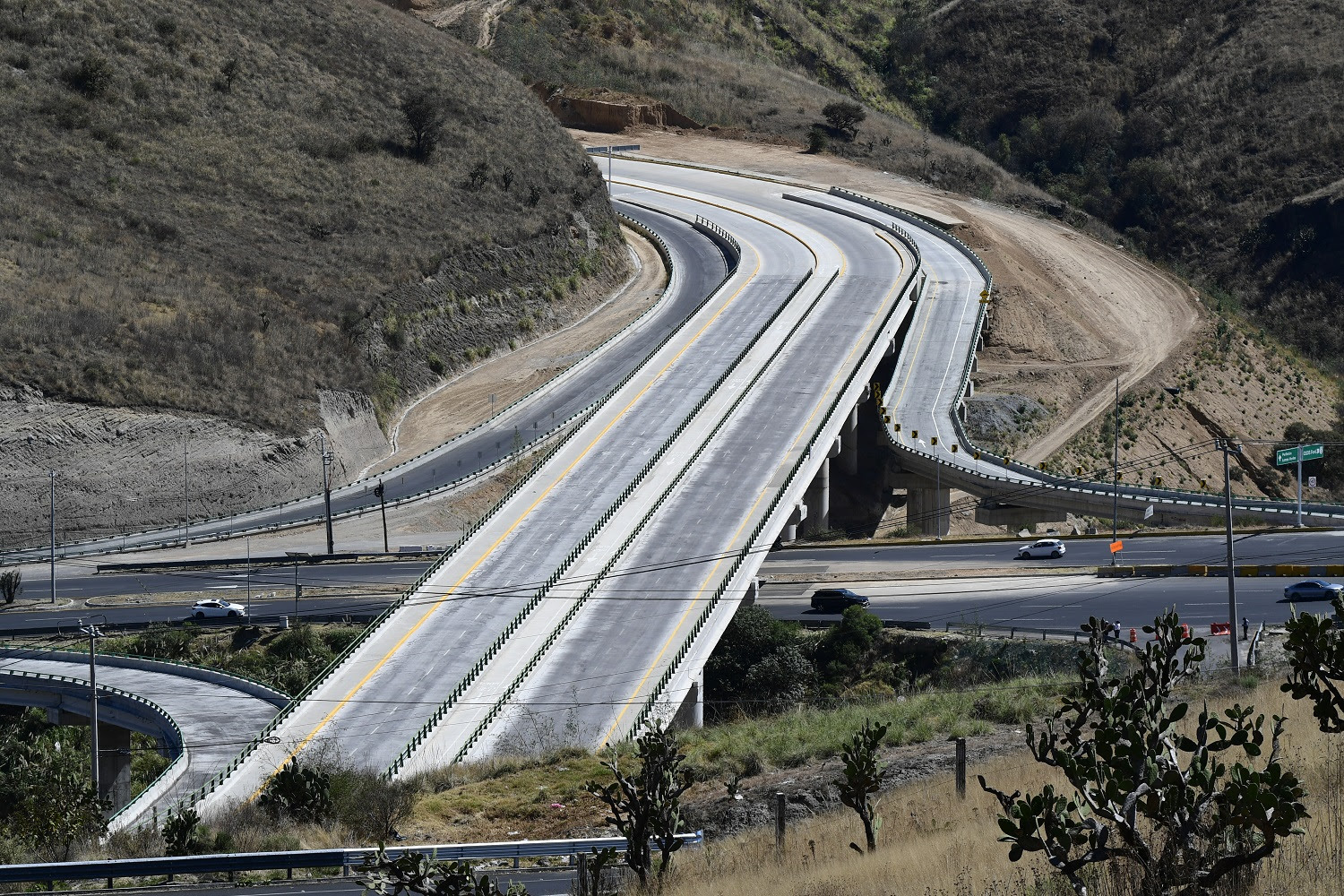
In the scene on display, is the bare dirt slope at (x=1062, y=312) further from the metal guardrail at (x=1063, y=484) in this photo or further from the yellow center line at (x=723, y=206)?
the yellow center line at (x=723, y=206)

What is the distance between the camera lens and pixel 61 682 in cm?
4778

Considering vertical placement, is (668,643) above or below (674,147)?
below

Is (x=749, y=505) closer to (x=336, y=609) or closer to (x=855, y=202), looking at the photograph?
(x=336, y=609)

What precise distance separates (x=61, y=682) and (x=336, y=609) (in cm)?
1242

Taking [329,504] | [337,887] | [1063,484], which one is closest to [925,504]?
[1063,484]

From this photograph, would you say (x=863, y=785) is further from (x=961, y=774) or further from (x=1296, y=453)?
(x=1296, y=453)

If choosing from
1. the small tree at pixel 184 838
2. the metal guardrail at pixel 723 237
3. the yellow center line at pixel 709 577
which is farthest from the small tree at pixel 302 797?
the metal guardrail at pixel 723 237

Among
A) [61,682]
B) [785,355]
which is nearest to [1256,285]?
[785,355]

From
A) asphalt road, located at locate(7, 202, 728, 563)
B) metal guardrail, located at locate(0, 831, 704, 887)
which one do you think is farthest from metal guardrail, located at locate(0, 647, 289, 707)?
metal guardrail, located at locate(0, 831, 704, 887)

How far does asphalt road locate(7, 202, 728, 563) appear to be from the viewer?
70438 millimetres

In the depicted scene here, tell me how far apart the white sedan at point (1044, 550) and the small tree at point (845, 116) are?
280 feet

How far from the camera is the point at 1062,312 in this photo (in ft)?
325

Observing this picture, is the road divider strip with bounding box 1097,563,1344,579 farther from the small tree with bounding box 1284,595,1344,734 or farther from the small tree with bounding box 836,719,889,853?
the small tree with bounding box 1284,595,1344,734

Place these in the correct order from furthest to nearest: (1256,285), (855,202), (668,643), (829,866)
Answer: (855,202)
(1256,285)
(668,643)
(829,866)
